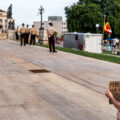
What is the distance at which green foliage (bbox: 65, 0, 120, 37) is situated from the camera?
62312 millimetres

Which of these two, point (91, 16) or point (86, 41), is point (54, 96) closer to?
point (86, 41)

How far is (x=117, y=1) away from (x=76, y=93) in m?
62.6

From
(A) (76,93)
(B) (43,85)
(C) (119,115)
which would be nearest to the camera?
(C) (119,115)

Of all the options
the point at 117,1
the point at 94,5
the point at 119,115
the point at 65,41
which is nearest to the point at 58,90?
the point at 119,115

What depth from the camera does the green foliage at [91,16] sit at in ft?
204

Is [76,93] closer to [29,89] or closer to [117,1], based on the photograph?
[29,89]

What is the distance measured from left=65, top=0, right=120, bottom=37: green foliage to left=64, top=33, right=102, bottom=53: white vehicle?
118 ft

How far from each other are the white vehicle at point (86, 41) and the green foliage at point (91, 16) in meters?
36.0

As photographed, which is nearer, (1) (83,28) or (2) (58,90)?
(2) (58,90)

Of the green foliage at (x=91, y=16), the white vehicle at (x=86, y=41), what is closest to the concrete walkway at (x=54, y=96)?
the white vehicle at (x=86, y=41)

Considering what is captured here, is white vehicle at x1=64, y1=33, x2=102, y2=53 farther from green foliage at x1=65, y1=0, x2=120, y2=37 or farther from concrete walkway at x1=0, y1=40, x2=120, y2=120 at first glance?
green foliage at x1=65, y1=0, x2=120, y2=37

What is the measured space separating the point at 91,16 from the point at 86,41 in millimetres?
37548

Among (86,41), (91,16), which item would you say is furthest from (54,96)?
(91,16)

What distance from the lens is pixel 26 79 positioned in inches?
311
